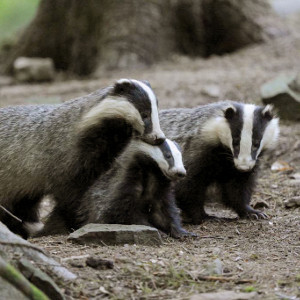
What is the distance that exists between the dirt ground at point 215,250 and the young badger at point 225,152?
0.88 ft

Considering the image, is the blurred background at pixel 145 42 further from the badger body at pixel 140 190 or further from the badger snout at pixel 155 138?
the badger snout at pixel 155 138

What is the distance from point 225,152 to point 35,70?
23.2ft

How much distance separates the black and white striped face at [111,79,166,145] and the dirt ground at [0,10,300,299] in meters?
0.85

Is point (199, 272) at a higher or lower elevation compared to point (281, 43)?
higher

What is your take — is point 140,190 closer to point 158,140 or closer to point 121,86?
point 158,140

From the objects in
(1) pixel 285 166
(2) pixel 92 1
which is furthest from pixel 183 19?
(1) pixel 285 166

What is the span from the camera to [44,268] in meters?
3.76

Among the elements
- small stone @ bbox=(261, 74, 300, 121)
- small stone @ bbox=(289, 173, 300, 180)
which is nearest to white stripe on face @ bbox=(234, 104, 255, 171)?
small stone @ bbox=(289, 173, 300, 180)

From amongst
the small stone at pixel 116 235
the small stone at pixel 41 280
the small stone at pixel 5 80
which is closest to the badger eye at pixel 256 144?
the small stone at pixel 116 235

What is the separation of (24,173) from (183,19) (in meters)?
7.34

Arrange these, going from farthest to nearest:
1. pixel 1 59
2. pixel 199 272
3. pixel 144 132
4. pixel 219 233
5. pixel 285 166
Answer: pixel 1 59, pixel 285 166, pixel 219 233, pixel 144 132, pixel 199 272

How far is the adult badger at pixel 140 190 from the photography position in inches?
210

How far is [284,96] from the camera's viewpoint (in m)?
8.77

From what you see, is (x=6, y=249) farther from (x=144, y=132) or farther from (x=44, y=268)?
(x=144, y=132)
